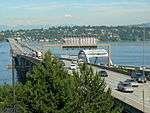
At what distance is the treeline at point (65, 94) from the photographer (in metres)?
25.6

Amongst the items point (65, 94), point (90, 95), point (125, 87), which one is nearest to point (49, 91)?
point (65, 94)

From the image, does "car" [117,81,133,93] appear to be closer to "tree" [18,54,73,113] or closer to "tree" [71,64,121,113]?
"tree" [18,54,73,113]

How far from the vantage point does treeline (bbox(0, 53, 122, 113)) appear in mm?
25641

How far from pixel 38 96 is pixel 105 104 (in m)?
3.97

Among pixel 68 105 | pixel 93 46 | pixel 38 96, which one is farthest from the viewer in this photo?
pixel 93 46

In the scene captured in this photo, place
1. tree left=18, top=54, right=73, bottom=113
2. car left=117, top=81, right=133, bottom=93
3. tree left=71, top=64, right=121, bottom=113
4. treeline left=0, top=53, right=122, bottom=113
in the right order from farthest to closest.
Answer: car left=117, top=81, right=133, bottom=93
tree left=18, top=54, right=73, bottom=113
treeline left=0, top=53, right=122, bottom=113
tree left=71, top=64, right=121, bottom=113

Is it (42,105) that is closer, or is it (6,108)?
(42,105)

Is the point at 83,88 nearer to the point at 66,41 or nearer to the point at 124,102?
the point at 124,102

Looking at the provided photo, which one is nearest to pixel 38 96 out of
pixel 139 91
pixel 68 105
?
pixel 68 105

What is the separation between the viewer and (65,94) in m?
25.8

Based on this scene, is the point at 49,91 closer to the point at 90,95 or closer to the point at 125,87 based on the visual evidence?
the point at 90,95

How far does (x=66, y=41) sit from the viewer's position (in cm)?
12412

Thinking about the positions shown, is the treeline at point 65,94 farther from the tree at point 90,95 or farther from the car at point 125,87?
the car at point 125,87

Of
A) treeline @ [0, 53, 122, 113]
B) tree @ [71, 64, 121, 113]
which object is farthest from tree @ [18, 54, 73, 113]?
tree @ [71, 64, 121, 113]
